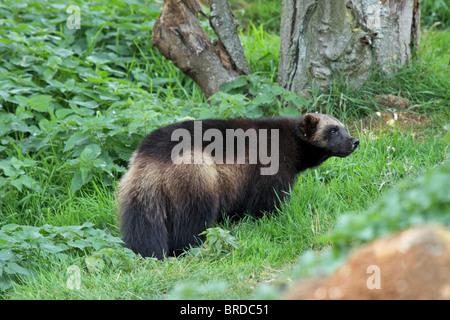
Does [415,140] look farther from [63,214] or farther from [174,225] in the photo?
[63,214]

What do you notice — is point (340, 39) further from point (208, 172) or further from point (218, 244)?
point (218, 244)

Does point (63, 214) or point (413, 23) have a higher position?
point (413, 23)

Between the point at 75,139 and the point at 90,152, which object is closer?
the point at 90,152

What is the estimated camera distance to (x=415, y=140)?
588 centimetres

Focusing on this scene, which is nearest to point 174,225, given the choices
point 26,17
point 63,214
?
point 63,214

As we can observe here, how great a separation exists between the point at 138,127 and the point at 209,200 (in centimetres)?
142

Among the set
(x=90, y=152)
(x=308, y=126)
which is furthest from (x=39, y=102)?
(x=308, y=126)

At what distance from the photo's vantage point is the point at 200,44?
260 inches

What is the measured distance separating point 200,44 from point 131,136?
1.51 metres

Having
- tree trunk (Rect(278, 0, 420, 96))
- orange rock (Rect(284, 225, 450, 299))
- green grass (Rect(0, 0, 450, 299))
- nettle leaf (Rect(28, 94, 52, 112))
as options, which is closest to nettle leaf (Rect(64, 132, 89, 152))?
green grass (Rect(0, 0, 450, 299))

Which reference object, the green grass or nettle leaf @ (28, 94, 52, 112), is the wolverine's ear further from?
nettle leaf @ (28, 94, 52, 112)

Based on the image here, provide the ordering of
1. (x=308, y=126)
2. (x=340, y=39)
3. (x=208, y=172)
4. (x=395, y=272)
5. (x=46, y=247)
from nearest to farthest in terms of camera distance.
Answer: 1. (x=395, y=272)
2. (x=46, y=247)
3. (x=208, y=172)
4. (x=308, y=126)
5. (x=340, y=39)

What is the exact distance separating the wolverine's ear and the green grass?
0.43 meters

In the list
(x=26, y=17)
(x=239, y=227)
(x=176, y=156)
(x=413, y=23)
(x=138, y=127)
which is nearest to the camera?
→ (x=176, y=156)
